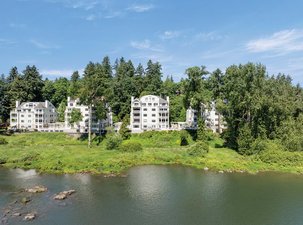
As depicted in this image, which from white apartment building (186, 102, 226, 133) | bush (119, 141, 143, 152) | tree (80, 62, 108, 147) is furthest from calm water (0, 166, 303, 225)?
white apartment building (186, 102, 226, 133)

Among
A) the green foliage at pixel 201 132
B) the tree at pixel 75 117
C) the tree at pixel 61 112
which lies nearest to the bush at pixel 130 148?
the green foliage at pixel 201 132

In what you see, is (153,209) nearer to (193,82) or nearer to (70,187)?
(70,187)

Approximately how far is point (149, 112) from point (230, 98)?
30.2m

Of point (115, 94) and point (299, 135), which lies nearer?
point (299, 135)

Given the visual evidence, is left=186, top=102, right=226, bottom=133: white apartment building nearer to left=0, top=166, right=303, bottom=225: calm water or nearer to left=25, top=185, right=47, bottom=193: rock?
left=0, top=166, right=303, bottom=225: calm water

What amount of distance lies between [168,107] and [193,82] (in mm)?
18345

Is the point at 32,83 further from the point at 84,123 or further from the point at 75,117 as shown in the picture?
the point at 75,117

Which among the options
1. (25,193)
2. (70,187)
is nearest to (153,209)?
(70,187)

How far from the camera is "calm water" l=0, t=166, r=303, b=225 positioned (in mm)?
36000

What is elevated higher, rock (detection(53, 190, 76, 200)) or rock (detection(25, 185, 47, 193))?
rock (detection(25, 185, 47, 193))

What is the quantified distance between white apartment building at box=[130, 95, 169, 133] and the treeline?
3.95 m

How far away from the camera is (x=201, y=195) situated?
44.6m

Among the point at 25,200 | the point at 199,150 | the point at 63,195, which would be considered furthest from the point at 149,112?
the point at 25,200

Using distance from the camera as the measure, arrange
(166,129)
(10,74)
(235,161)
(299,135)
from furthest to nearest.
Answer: (10,74) → (166,129) → (299,135) → (235,161)
